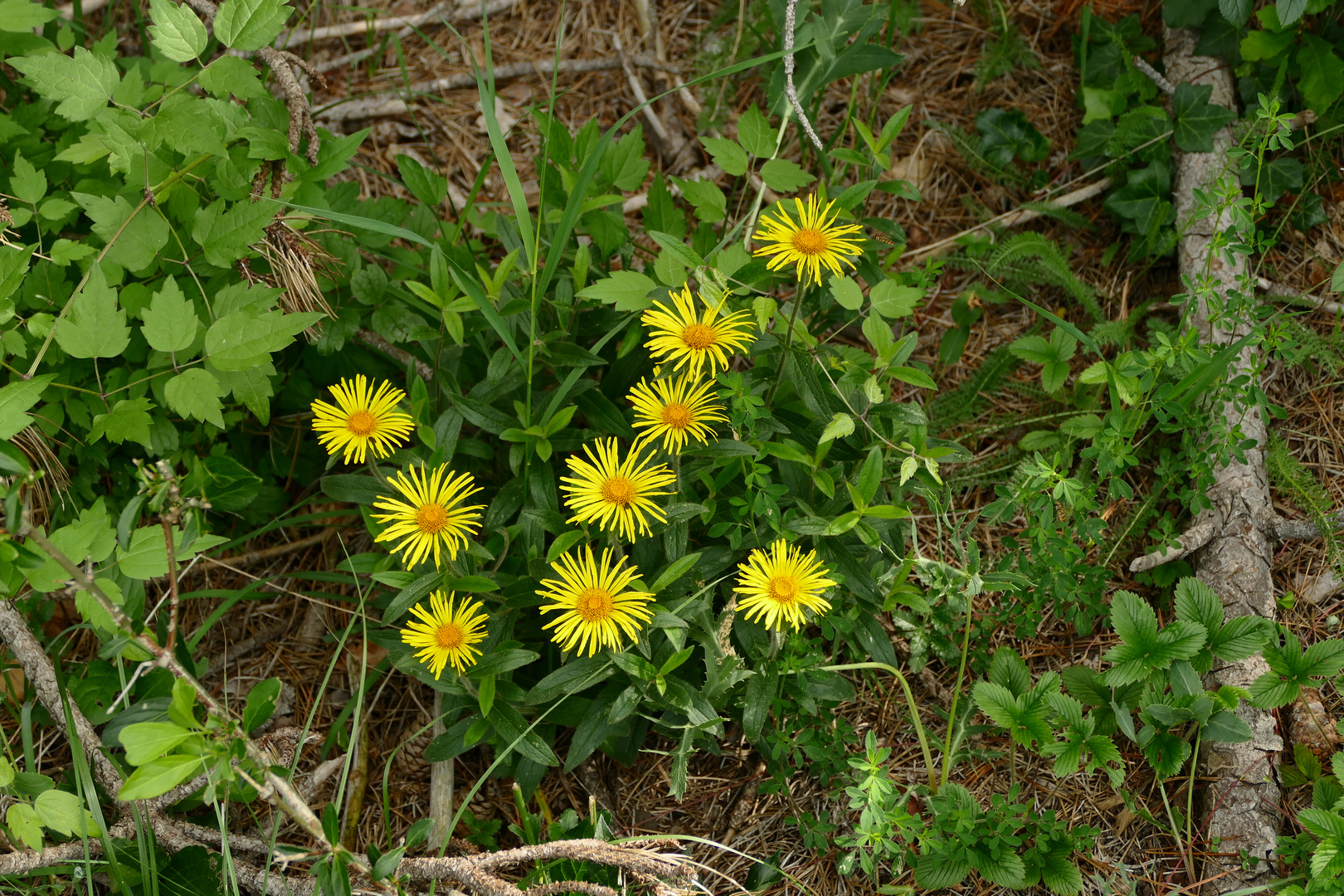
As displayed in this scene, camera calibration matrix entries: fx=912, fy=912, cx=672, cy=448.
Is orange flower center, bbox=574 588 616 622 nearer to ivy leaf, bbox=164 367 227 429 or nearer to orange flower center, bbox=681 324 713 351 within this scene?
orange flower center, bbox=681 324 713 351

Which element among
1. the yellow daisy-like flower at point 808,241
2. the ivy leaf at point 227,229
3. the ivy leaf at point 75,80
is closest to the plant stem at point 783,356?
the yellow daisy-like flower at point 808,241

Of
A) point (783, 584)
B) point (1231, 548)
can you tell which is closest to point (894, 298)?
point (783, 584)

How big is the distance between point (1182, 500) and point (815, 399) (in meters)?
0.82

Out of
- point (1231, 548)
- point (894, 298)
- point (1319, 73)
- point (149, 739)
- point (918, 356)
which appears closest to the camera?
point (149, 739)

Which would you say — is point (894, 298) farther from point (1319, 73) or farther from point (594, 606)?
point (1319, 73)

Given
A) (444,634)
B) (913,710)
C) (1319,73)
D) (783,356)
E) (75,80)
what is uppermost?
(1319,73)

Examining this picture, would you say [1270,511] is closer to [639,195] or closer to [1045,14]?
[1045,14]

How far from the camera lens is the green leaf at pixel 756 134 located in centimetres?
180

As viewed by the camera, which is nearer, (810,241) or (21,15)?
(810,241)

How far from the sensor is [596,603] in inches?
54.6

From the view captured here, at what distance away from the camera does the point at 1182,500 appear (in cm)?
181

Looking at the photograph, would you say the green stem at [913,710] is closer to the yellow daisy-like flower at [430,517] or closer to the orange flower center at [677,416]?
the orange flower center at [677,416]

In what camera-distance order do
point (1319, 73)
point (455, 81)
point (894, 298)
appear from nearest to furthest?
point (894, 298) < point (1319, 73) < point (455, 81)

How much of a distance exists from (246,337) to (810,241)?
0.96 m
